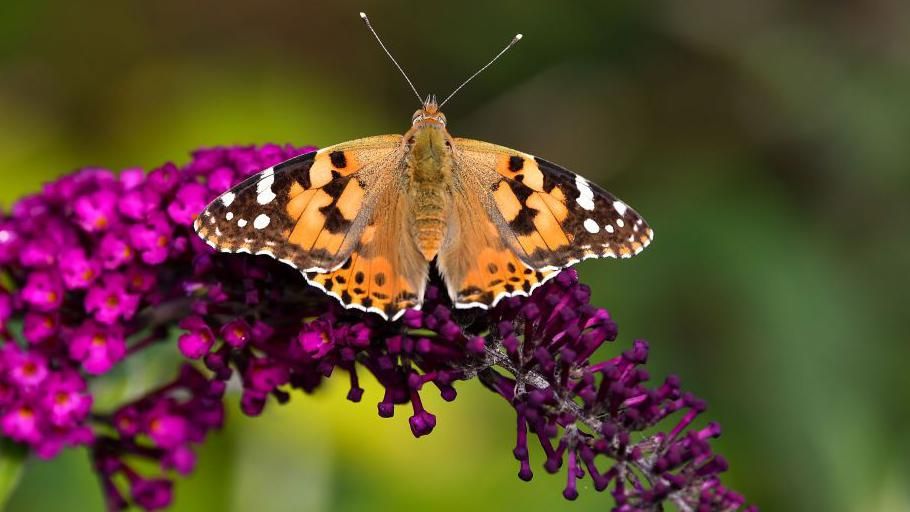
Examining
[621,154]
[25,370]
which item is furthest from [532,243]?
[621,154]

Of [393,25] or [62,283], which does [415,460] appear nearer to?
[62,283]

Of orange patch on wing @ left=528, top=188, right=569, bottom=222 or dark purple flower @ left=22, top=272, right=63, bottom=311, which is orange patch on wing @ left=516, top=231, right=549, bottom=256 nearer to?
orange patch on wing @ left=528, top=188, right=569, bottom=222

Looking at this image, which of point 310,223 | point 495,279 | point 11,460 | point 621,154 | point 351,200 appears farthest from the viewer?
point 621,154

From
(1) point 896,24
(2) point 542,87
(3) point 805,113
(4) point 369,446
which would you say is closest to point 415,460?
(4) point 369,446

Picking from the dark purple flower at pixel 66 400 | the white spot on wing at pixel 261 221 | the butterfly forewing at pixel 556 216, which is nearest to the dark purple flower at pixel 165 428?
the dark purple flower at pixel 66 400

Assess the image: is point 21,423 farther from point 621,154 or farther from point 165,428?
point 621,154

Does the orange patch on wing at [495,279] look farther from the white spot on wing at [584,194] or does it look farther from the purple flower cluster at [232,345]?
the white spot on wing at [584,194]
